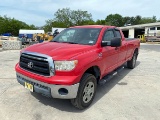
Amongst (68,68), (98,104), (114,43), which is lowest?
(98,104)

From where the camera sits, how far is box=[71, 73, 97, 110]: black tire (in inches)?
149

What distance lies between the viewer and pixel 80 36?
4957 millimetres

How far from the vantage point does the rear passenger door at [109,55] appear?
15.3ft

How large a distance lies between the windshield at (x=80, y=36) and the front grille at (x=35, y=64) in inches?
49.9

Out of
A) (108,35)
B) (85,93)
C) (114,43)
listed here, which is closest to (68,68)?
(85,93)

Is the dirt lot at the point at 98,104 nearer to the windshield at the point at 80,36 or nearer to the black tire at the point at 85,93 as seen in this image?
the black tire at the point at 85,93

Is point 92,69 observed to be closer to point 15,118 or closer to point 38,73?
point 38,73

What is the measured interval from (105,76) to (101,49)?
3.35ft

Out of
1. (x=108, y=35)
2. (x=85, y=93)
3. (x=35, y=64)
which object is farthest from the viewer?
(x=108, y=35)

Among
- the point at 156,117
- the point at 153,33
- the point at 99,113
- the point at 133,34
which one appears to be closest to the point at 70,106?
the point at 99,113

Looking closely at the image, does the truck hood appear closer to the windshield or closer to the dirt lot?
the windshield

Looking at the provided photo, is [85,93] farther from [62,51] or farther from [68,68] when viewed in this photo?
[62,51]

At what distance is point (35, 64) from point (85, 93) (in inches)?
49.3

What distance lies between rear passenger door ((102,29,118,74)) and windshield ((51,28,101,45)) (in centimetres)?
30
